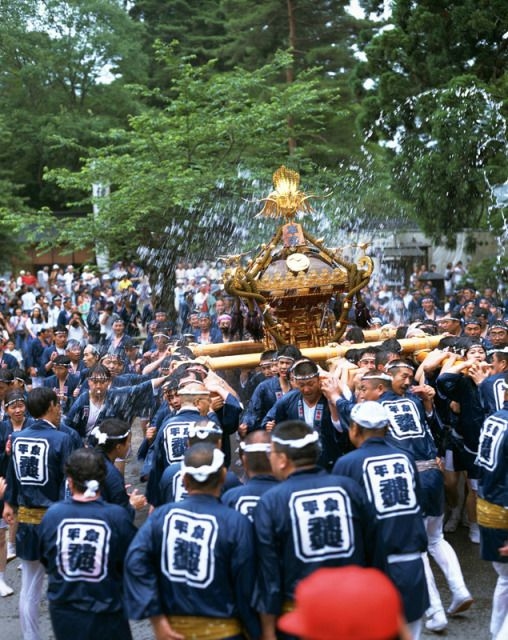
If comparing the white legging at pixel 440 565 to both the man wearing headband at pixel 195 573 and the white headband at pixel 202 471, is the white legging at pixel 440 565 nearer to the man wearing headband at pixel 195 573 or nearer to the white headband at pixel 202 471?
the man wearing headband at pixel 195 573

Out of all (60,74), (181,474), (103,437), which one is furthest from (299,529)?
(60,74)

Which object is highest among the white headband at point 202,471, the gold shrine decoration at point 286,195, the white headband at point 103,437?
the gold shrine decoration at point 286,195

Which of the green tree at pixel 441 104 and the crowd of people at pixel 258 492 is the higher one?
the green tree at pixel 441 104

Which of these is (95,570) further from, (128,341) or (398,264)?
(398,264)

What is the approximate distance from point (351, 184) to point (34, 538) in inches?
588

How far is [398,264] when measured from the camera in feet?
74.7

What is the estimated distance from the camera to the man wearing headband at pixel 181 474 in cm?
384

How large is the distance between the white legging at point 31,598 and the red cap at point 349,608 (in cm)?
317

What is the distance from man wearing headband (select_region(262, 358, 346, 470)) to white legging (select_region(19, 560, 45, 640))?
1704 millimetres

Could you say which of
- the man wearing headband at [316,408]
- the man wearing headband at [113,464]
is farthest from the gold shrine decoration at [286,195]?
the man wearing headband at [113,464]

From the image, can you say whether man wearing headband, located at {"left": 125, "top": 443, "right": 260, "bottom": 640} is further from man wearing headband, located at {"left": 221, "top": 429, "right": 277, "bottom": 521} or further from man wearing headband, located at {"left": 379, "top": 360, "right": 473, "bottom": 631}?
man wearing headband, located at {"left": 379, "top": 360, "right": 473, "bottom": 631}

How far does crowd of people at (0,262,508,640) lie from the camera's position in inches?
123

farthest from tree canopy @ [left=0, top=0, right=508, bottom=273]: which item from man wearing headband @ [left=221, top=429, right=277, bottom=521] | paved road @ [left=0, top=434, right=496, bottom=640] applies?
man wearing headband @ [left=221, top=429, right=277, bottom=521]

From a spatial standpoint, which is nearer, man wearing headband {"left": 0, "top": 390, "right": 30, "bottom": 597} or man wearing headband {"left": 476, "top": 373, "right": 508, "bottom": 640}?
man wearing headband {"left": 476, "top": 373, "right": 508, "bottom": 640}
